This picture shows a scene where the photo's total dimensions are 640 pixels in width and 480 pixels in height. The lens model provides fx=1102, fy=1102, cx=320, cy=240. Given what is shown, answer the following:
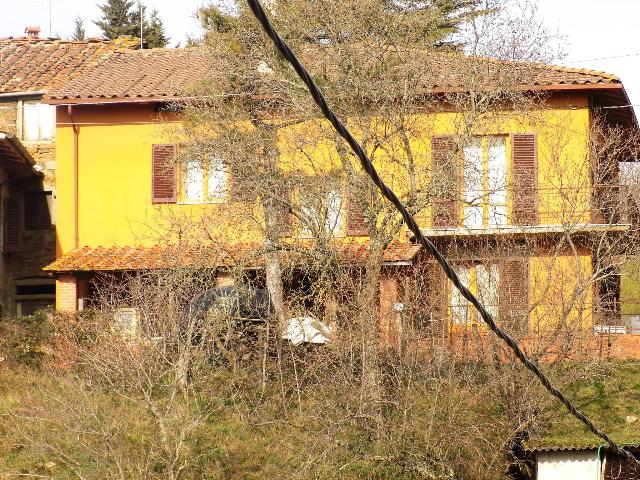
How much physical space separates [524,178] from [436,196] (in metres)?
4.11

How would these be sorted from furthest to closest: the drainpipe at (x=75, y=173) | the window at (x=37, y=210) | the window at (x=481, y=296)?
the window at (x=37, y=210) → the drainpipe at (x=75, y=173) → the window at (x=481, y=296)

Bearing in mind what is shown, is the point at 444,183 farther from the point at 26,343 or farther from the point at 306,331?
the point at 26,343

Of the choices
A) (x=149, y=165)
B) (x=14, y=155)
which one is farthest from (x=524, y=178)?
(x=14, y=155)

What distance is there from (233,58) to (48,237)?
9717 mm

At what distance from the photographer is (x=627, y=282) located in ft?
122

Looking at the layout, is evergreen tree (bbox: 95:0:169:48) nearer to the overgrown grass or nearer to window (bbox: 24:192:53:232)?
window (bbox: 24:192:53:232)

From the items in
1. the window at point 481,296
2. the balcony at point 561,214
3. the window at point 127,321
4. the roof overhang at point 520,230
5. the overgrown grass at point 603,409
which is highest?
the balcony at point 561,214

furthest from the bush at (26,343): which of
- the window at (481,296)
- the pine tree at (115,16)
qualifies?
the pine tree at (115,16)

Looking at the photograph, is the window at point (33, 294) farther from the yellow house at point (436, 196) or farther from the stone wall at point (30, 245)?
the yellow house at point (436, 196)

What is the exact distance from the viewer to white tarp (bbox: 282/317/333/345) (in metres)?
17.4

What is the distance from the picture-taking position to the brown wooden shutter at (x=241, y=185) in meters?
19.5

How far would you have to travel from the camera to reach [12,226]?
27.4 m

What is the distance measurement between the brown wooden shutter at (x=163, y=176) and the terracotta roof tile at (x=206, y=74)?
120 cm

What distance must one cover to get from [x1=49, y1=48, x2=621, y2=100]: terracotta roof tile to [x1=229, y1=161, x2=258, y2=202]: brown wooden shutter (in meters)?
2.16
